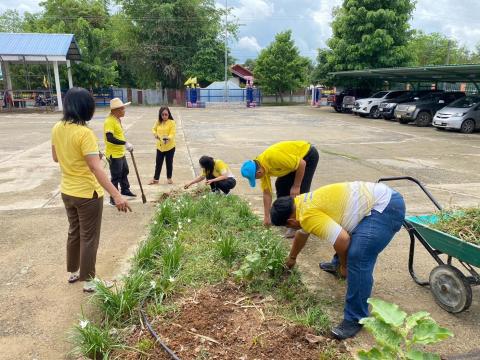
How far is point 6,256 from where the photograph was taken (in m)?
4.45

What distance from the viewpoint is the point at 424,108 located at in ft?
62.5

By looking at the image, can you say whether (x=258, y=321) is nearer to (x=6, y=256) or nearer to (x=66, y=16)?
(x=6, y=256)

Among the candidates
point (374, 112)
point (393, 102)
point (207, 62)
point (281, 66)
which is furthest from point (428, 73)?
point (207, 62)

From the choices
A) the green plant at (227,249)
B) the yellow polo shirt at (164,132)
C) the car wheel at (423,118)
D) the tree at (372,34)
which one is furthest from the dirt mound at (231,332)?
the tree at (372,34)

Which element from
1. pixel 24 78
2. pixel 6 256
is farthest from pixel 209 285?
pixel 24 78

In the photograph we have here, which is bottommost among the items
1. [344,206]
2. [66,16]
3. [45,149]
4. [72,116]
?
[45,149]

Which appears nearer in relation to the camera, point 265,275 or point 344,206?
point 344,206

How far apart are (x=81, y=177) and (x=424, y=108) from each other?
19.0 meters

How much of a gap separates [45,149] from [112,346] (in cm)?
1039

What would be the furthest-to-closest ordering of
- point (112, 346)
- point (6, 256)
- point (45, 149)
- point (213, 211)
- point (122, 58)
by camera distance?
point (122, 58) < point (45, 149) < point (213, 211) < point (6, 256) < point (112, 346)

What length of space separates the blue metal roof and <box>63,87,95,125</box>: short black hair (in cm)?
2610

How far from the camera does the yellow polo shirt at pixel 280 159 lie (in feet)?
14.5

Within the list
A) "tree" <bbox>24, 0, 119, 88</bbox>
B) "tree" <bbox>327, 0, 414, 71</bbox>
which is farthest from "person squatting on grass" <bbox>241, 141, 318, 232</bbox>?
"tree" <bbox>24, 0, 119, 88</bbox>

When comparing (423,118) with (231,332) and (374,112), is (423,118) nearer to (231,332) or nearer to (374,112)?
(374,112)
